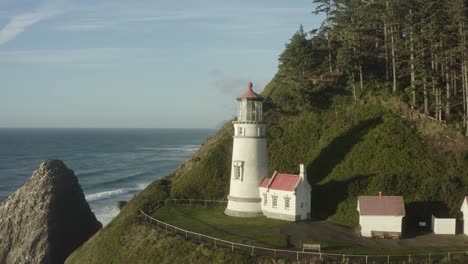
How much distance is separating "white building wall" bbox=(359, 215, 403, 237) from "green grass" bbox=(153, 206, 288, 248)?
6.18 m

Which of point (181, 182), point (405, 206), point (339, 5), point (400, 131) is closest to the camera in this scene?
point (405, 206)

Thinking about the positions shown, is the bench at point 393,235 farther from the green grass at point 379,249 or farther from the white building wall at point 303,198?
the white building wall at point 303,198

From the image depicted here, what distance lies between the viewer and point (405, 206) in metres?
37.5

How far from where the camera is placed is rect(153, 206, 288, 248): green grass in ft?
110

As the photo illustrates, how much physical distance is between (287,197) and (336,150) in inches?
356

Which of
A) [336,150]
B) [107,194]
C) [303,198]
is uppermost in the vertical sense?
[336,150]

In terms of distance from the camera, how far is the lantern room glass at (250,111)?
4228 cm

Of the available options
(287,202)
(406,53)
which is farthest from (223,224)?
(406,53)

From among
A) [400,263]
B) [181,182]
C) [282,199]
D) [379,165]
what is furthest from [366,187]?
[181,182]

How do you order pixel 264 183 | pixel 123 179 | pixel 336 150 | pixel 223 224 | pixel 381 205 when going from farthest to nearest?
pixel 123 179, pixel 336 150, pixel 264 183, pixel 223 224, pixel 381 205

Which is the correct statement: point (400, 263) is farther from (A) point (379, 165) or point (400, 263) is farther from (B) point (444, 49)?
(B) point (444, 49)

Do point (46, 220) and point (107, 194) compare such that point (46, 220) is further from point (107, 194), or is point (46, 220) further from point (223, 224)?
point (107, 194)

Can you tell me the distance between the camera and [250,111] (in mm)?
42375

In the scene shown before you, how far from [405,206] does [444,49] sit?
19.6 meters
